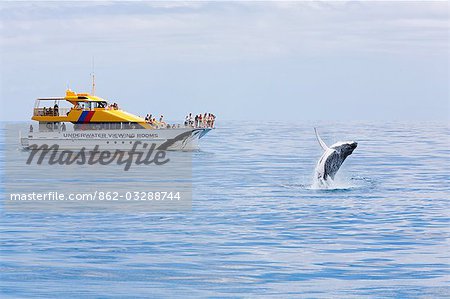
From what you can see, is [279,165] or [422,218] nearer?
[422,218]

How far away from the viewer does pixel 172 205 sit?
1232 inches

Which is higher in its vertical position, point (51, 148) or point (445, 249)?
point (445, 249)

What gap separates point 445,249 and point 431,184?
704 inches

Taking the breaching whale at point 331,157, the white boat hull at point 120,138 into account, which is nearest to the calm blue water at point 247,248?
the breaching whale at point 331,157

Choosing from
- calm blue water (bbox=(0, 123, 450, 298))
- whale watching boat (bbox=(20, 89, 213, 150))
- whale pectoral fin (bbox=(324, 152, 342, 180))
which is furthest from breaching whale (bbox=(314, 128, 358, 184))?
whale watching boat (bbox=(20, 89, 213, 150))

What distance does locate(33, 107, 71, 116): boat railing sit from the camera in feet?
220

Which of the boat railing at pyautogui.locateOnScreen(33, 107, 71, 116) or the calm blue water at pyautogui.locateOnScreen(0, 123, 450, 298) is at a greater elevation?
the calm blue water at pyautogui.locateOnScreen(0, 123, 450, 298)

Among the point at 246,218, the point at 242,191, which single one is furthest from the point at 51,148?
the point at 246,218

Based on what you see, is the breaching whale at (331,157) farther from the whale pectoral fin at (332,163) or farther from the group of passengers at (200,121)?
the group of passengers at (200,121)

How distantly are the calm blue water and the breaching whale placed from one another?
2.80 ft

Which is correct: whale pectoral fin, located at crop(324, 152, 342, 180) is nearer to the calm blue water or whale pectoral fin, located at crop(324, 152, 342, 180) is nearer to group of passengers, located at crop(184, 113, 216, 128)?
the calm blue water

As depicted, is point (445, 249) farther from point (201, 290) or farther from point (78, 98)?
point (78, 98)

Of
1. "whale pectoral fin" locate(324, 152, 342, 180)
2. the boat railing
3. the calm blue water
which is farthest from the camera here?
the boat railing

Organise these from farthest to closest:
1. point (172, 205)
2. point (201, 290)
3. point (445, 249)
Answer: point (172, 205) → point (445, 249) → point (201, 290)
